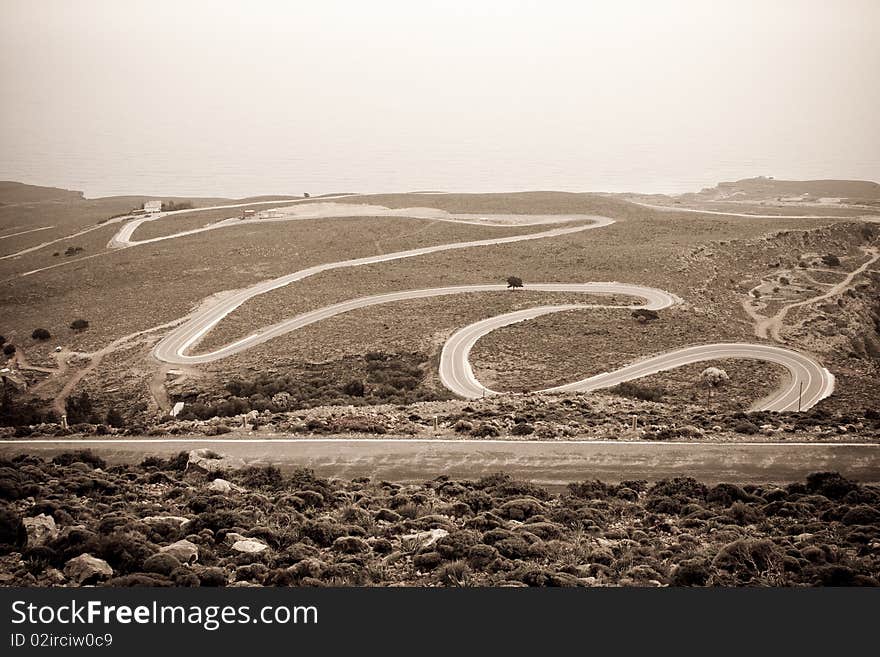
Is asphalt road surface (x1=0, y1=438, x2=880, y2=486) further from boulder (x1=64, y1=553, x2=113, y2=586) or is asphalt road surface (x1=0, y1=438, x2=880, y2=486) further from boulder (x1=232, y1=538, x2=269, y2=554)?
boulder (x1=64, y1=553, x2=113, y2=586)

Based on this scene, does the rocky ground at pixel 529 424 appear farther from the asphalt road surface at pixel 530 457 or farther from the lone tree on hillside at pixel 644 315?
the lone tree on hillside at pixel 644 315

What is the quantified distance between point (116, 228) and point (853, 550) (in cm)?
7315

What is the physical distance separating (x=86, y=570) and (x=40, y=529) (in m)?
2.84

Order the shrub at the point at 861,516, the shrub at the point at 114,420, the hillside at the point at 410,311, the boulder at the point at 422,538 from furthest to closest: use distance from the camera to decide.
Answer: the hillside at the point at 410,311 → the shrub at the point at 114,420 → the shrub at the point at 861,516 → the boulder at the point at 422,538

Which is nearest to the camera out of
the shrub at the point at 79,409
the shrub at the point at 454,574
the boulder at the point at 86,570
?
the boulder at the point at 86,570

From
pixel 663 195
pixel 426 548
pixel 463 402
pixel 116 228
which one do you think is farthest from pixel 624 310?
pixel 663 195

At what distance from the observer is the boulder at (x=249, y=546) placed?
12430 mm

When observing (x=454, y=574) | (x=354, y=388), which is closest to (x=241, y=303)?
(x=354, y=388)

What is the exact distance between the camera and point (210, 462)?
18.2 meters

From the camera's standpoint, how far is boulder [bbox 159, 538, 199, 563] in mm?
12016

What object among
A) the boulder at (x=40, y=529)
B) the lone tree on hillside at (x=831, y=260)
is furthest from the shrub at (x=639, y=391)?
the lone tree on hillside at (x=831, y=260)

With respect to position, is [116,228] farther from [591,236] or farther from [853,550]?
[853,550]

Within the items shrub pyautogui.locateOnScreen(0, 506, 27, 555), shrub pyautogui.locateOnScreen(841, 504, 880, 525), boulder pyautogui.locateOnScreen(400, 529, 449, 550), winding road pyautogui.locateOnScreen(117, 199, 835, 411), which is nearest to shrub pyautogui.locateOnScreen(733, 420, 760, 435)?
shrub pyautogui.locateOnScreen(841, 504, 880, 525)

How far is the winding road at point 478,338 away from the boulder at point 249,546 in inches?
739
